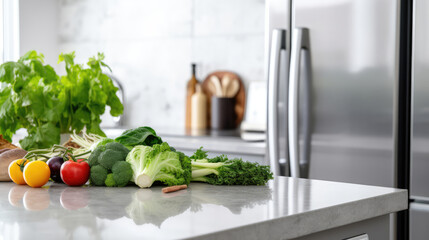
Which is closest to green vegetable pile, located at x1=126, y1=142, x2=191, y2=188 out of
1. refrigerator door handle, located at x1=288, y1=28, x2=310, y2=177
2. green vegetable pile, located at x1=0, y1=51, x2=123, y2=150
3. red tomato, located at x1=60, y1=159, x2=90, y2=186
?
red tomato, located at x1=60, y1=159, x2=90, y2=186

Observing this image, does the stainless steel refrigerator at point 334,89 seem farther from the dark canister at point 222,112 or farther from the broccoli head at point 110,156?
the broccoli head at point 110,156

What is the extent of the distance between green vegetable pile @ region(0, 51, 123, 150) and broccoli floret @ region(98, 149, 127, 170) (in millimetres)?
500

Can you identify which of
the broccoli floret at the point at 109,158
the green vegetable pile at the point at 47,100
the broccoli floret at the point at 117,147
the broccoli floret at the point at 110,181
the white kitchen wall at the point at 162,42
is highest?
the white kitchen wall at the point at 162,42

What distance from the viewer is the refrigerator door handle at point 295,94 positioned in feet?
9.25

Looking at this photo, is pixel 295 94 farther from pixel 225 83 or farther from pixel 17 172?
pixel 17 172

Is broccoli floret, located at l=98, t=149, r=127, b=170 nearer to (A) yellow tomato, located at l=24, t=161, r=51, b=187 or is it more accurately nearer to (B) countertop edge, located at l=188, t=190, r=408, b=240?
(A) yellow tomato, located at l=24, t=161, r=51, b=187

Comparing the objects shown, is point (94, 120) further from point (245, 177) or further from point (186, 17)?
point (186, 17)

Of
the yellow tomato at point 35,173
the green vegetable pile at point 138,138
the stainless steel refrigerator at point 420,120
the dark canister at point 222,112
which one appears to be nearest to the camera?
the yellow tomato at point 35,173

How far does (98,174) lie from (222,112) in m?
2.42

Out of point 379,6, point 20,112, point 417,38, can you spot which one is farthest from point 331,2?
point 20,112

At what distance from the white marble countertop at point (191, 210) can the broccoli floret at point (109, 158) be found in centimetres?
7

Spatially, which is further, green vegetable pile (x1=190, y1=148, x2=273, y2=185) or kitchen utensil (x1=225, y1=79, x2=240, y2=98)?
kitchen utensil (x1=225, y1=79, x2=240, y2=98)

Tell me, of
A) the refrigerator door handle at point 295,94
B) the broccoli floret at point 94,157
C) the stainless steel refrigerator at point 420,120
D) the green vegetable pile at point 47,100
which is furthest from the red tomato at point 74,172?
the stainless steel refrigerator at point 420,120

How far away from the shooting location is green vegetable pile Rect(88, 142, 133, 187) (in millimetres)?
1521
